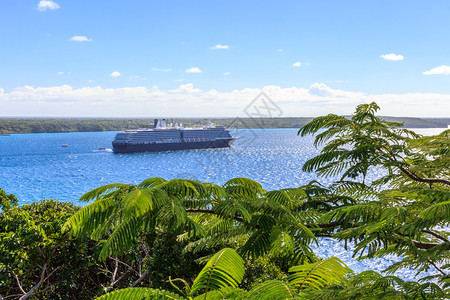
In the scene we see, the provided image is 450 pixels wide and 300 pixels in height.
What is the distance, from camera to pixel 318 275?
61.9 inches

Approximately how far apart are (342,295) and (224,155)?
183ft

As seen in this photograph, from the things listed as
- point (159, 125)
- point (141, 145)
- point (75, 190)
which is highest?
point (159, 125)

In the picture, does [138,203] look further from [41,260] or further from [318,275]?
[41,260]

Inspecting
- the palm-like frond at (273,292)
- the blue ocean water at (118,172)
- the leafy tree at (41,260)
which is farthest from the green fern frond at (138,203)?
the blue ocean water at (118,172)

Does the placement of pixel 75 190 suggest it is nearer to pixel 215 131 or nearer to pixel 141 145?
pixel 141 145

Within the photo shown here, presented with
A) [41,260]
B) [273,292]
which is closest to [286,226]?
[273,292]

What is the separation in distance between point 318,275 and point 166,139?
58.4 metres

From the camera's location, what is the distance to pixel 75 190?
→ 102ft

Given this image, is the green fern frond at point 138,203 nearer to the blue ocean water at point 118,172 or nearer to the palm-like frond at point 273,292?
the palm-like frond at point 273,292

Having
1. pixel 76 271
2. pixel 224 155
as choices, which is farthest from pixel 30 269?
pixel 224 155

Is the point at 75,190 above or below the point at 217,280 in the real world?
below

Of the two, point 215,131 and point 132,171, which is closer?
point 132,171

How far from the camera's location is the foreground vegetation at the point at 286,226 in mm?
1355

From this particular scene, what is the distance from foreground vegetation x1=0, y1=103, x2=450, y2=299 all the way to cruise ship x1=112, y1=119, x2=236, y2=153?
175 feet
